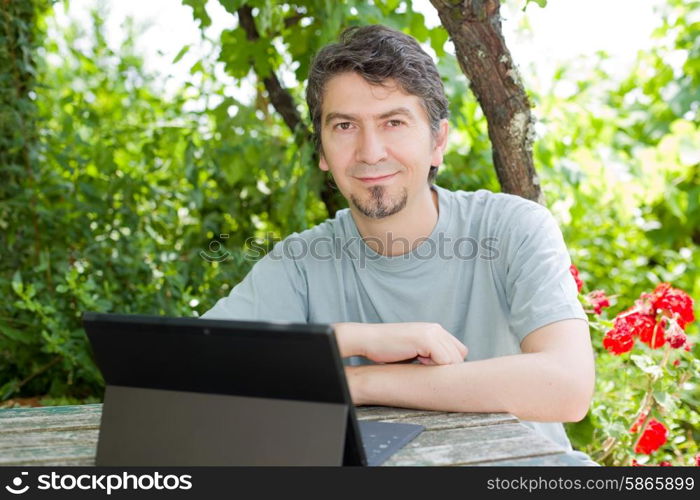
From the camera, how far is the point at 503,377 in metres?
1.48

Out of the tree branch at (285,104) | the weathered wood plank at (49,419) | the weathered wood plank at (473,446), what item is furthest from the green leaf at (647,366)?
the weathered wood plank at (49,419)

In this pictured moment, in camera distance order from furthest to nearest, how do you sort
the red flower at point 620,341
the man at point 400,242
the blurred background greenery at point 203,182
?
the blurred background greenery at point 203,182 → the red flower at point 620,341 → the man at point 400,242

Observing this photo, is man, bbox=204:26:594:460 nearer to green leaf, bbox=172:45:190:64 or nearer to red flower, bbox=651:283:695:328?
red flower, bbox=651:283:695:328

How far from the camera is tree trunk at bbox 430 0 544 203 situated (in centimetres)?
231

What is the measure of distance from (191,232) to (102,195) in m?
0.43

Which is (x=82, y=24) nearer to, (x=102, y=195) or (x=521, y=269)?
(x=102, y=195)

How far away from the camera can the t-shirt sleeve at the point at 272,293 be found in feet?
6.41

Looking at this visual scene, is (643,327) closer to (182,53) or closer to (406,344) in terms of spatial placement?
(406,344)

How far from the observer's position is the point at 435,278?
1.97m

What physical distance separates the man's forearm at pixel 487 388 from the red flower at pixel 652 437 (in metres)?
0.94

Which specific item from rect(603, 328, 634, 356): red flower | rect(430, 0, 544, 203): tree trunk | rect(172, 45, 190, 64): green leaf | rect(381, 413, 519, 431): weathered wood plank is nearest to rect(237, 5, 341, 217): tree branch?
rect(172, 45, 190, 64): green leaf

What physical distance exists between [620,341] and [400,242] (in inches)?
30.3

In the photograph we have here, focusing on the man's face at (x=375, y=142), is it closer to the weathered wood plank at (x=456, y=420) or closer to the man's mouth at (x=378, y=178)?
the man's mouth at (x=378, y=178)

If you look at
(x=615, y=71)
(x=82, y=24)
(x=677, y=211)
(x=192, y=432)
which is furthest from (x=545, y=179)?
(x=82, y=24)
